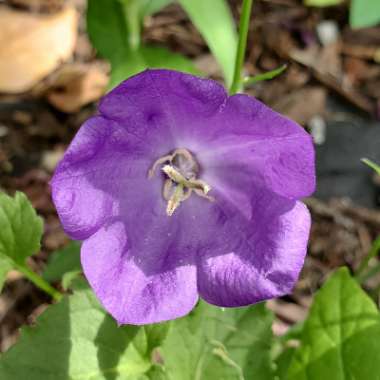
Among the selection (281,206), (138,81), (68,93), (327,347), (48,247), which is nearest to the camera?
(138,81)

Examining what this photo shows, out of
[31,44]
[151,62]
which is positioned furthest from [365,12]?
[31,44]

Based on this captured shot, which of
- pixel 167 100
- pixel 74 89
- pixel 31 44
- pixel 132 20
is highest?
pixel 167 100

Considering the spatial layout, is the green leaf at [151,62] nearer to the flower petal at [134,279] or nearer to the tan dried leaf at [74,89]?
the tan dried leaf at [74,89]

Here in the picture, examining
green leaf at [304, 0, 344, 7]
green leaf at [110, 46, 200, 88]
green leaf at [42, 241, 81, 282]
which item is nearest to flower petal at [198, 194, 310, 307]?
green leaf at [42, 241, 81, 282]

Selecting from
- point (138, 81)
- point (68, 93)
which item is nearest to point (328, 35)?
point (68, 93)

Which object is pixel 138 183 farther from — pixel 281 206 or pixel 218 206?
pixel 281 206

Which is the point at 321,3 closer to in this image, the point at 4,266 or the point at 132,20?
the point at 132,20

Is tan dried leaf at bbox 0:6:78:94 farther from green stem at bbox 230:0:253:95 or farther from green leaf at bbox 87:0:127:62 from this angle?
green stem at bbox 230:0:253:95
